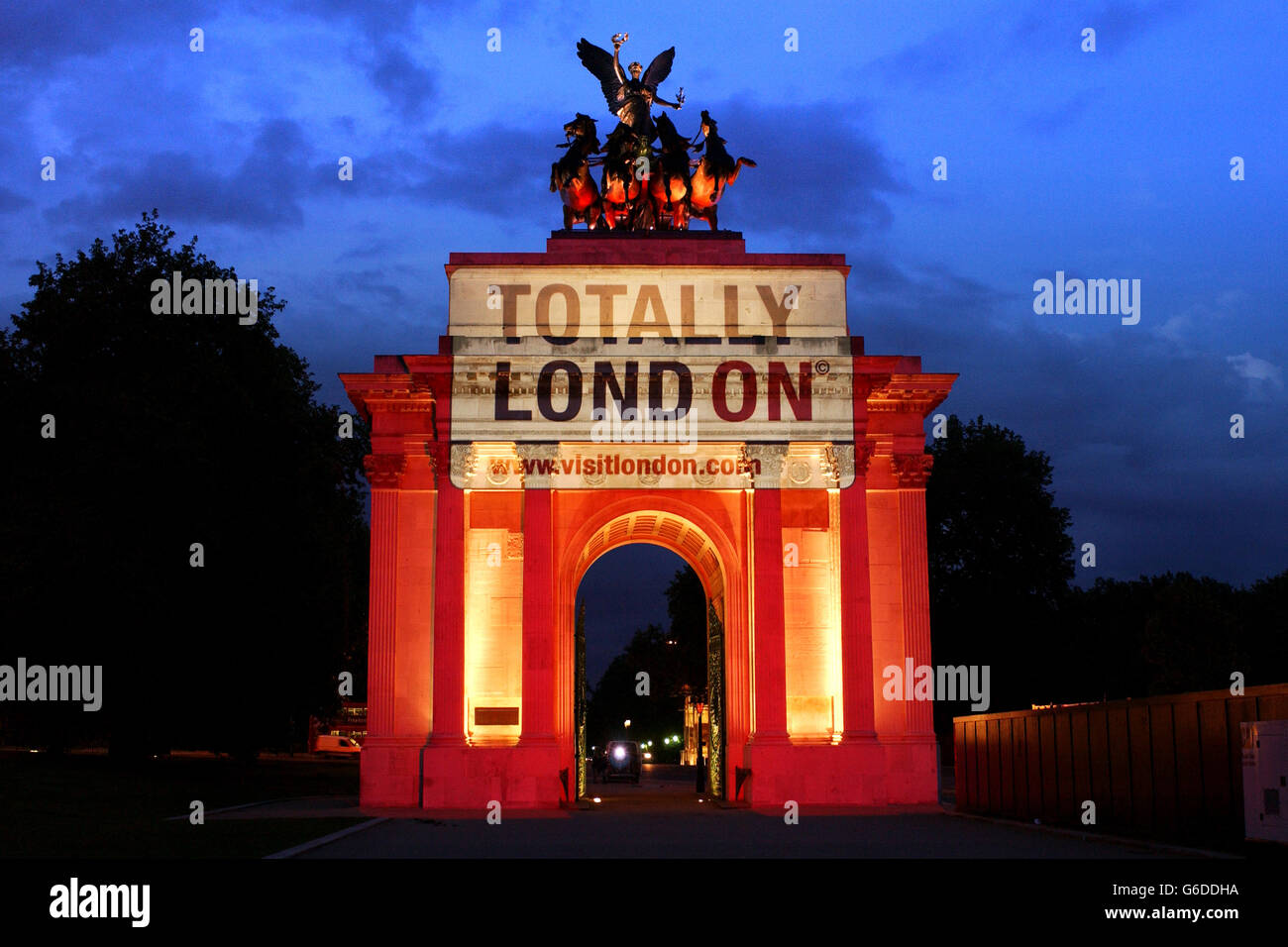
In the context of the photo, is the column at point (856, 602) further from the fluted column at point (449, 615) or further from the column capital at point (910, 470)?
the fluted column at point (449, 615)

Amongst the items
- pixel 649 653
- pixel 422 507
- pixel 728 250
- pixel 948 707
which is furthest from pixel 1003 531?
pixel 422 507

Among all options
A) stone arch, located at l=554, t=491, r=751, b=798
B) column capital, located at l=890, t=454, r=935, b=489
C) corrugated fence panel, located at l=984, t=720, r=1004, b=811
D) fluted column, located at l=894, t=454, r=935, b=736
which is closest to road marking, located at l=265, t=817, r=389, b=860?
stone arch, located at l=554, t=491, r=751, b=798

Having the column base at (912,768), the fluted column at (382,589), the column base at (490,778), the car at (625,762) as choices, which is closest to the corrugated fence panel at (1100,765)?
the column base at (912,768)

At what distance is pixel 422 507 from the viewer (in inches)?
1410

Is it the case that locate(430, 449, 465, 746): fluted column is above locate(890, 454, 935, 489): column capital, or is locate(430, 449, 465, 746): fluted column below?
below

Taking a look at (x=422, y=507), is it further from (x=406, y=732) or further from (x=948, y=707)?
(x=948, y=707)

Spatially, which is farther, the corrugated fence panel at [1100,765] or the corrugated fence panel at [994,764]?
the corrugated fence panel at [994,764]

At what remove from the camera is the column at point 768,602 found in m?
33.3

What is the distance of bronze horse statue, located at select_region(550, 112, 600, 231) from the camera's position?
1494 inches

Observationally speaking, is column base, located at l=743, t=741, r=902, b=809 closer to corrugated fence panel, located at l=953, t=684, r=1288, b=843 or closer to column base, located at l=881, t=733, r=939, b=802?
column base, located at l=881, t=733, r=939, b=802

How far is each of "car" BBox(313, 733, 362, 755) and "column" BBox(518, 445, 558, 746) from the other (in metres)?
62.4

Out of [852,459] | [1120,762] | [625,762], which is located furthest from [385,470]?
[625,762]

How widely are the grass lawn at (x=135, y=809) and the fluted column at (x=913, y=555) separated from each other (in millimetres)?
14731
